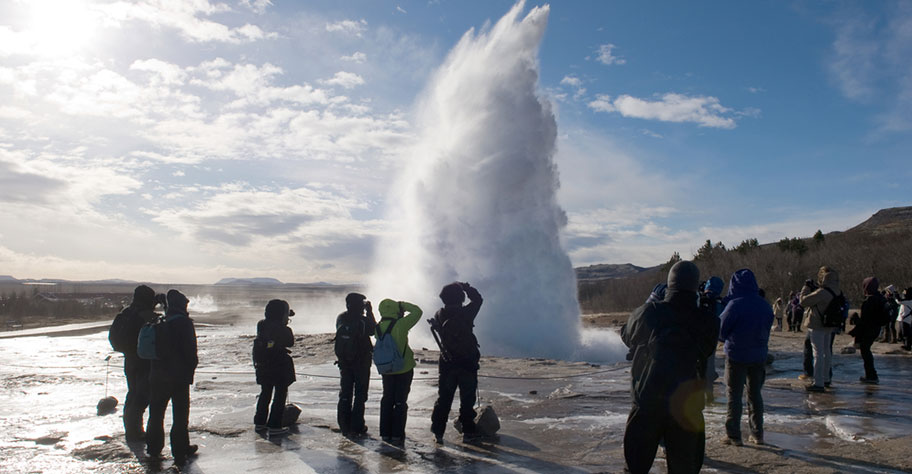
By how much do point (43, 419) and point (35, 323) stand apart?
44.6 meters

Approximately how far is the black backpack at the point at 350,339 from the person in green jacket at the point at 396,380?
369 millimetres

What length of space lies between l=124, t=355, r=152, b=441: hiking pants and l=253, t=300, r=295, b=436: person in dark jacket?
4.42 feet

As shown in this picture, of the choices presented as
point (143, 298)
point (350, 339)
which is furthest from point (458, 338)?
point (143, 298)

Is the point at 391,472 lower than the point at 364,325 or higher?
lower

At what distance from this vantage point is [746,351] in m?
6.68

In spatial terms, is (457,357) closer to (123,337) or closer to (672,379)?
(672,379)

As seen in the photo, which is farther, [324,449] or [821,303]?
[821,303]

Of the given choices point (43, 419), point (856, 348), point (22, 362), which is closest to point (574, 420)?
point (43, 419)

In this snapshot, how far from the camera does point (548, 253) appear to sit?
80.1 ft

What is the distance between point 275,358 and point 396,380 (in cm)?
175

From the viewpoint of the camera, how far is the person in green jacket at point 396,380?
7.36m

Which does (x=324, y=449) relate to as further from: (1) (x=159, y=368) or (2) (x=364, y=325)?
(1) (x=159, y=368)

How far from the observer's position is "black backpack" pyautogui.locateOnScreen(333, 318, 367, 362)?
7.69 metres

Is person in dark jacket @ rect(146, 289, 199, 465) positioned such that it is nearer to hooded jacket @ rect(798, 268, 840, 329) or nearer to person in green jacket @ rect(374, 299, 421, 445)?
person in green jacket @ rect(374, 299, 421, 445)
